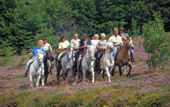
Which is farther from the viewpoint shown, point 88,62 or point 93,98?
point 88,62

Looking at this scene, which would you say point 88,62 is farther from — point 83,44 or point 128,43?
point 128,43

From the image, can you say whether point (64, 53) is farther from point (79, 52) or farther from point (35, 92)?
point (35, 92)

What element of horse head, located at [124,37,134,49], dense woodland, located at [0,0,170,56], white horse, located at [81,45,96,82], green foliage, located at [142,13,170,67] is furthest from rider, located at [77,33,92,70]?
dense woodland, located at [0,0,170,56]

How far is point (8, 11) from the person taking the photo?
45.8m

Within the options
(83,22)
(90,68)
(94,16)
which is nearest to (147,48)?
(90,68)

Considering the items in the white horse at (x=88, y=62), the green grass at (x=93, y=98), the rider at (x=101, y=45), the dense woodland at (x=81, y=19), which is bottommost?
the green grass at (x=93, y=98)

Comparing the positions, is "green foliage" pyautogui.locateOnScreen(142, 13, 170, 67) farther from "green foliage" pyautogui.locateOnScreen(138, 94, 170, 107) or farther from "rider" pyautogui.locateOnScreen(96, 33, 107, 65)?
"green foliage" pyautogui.locateOnScreen(138, 94, 170, 107)

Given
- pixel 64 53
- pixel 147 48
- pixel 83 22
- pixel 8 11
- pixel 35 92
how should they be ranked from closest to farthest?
1. pixel 35 92
2. pixel 64 53
3. pixel 147 48
4. pixel 83 22
5. pixel 8 11

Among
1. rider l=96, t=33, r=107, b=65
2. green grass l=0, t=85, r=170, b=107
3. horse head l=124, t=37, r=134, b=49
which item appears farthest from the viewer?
rider l=96, t=33, r=107, b=65

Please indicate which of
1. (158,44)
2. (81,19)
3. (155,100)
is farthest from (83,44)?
(81,19)

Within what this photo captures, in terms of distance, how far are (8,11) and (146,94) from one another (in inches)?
1699

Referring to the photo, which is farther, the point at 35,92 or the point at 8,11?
the point at 8,11

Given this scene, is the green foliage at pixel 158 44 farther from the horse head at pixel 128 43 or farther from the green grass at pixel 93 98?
the green grass at pixel 93 98

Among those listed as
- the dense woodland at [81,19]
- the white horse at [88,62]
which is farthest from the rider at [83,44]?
the dense woodland at [81,19]
